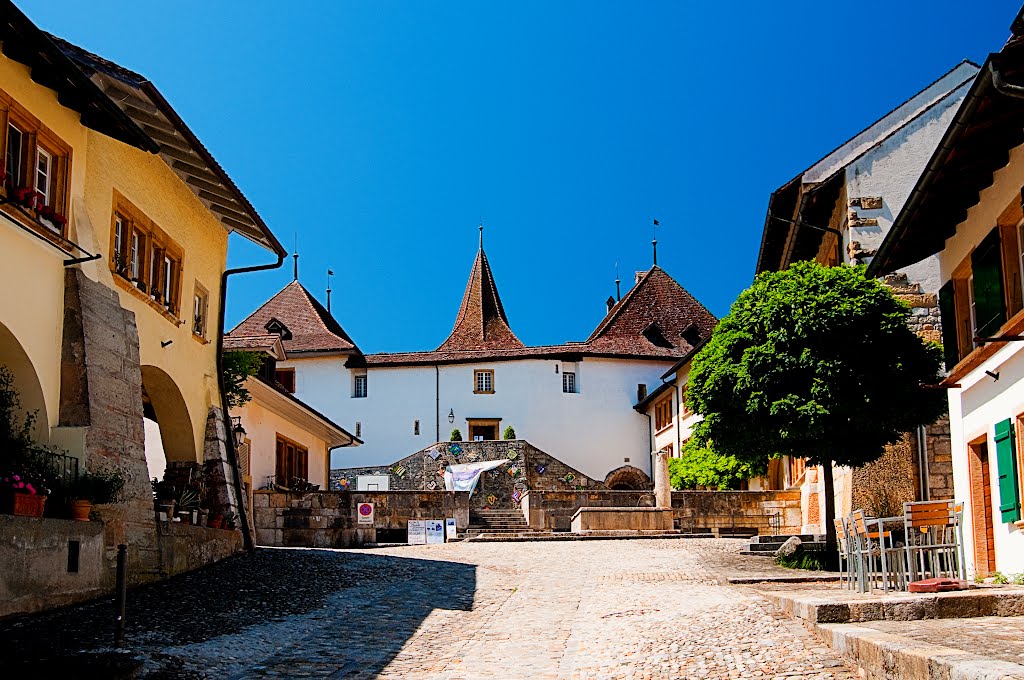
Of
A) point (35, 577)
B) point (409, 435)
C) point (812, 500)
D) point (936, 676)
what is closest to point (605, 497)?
point (812, 500)

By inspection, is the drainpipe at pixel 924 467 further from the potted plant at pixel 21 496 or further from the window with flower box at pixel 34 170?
the potted plant at pixel 21 496

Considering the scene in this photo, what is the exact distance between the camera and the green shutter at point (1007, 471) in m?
13.3

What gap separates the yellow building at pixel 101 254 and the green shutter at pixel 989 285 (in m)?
9.72

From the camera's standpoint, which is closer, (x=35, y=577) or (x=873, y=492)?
(x=35, y=577)

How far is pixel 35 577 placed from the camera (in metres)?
11.1

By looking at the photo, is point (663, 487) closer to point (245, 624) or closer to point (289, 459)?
→ point (289, 459)

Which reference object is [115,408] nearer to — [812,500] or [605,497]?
[812,500]

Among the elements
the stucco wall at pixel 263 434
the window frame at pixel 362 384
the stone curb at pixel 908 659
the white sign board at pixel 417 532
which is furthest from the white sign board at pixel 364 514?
the stone curb at pixel 908 659

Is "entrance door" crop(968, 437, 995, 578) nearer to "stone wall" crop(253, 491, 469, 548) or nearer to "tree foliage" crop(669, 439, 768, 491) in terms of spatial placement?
"stone wall" crop(253, 491, 469, 548)

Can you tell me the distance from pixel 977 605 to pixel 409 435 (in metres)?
44.2

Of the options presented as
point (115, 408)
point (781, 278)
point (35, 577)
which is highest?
point (781, 278)

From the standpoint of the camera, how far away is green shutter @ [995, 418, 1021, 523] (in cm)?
1334

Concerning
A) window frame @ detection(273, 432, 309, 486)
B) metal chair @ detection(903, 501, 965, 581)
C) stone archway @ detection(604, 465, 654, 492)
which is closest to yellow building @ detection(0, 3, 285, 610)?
metal chair @ detection(903, 501, 965, 581)

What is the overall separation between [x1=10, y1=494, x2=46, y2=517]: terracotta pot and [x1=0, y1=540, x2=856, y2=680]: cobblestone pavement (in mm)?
1003
